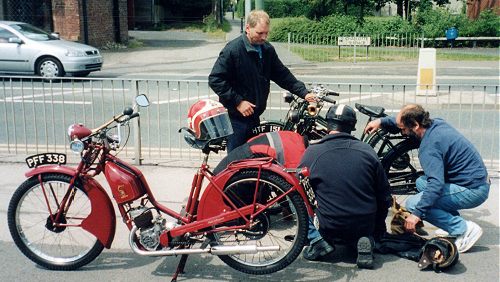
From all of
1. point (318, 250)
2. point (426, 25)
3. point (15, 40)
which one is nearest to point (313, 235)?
point (318, 250)

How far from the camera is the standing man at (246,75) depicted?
5320 millimetres

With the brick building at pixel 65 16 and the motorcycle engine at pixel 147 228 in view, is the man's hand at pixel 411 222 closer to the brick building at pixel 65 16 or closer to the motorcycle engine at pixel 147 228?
the motorcycle engine at pixel 147 228

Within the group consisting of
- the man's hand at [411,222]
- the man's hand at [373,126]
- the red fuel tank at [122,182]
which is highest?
the man's hand at [373,126]

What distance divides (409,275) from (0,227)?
347cm

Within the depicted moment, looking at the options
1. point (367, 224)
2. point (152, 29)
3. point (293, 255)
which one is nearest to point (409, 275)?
point (367, 224)

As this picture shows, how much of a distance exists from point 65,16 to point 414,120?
22212mm

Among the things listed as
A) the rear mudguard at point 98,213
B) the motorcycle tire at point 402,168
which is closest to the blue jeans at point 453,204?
the motorcycle tire at point 402,168

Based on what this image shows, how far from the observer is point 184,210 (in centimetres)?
462

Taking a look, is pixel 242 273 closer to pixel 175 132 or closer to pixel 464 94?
pixel 175 132

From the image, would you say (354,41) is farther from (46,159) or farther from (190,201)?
(46,159)

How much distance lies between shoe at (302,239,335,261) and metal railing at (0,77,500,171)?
306cm

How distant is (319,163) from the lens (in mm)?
4414

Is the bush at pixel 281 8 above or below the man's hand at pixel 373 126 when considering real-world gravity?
above

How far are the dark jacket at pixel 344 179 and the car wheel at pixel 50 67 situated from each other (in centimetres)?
1374
